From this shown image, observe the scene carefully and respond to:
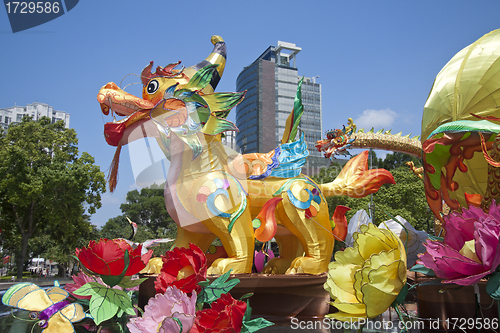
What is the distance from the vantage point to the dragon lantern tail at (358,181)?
17.3 ft

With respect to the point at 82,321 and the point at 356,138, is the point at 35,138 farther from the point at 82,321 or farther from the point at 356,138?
the point at 82,321

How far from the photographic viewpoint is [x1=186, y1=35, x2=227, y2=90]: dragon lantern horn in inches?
200

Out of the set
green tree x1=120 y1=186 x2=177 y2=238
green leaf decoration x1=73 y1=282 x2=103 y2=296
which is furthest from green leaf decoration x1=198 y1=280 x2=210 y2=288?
green tree x1=120 y1=186 x2=177 y2=238

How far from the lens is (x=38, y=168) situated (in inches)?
552

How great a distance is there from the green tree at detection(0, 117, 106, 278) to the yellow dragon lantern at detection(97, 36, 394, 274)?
1083cm

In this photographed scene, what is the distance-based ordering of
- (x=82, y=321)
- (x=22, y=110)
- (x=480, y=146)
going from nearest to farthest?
(x=82, y=321) → (x=480, y=146) → (x=22, y=110)

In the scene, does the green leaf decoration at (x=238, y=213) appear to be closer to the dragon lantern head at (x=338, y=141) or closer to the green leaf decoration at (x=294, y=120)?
the green leaf decoration at (x=294, y=120)

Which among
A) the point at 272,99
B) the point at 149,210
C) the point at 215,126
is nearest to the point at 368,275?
the point at 215,126

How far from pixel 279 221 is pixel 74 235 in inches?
528

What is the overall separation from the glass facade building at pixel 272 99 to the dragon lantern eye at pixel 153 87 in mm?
36501

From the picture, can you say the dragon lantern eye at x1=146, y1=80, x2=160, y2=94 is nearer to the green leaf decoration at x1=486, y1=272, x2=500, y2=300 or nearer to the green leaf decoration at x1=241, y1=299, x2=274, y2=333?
the green leaf decoration at x1=241, y1=299, x2=274, y2=333

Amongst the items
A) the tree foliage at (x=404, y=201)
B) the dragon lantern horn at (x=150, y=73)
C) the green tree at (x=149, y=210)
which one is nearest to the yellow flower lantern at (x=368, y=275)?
the dragon lantern horn at (x=150, y=73)

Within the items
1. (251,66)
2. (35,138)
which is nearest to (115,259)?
(35,138)

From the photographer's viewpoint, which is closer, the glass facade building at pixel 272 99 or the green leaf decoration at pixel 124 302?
the green leaf decoration at pixel 124 302
